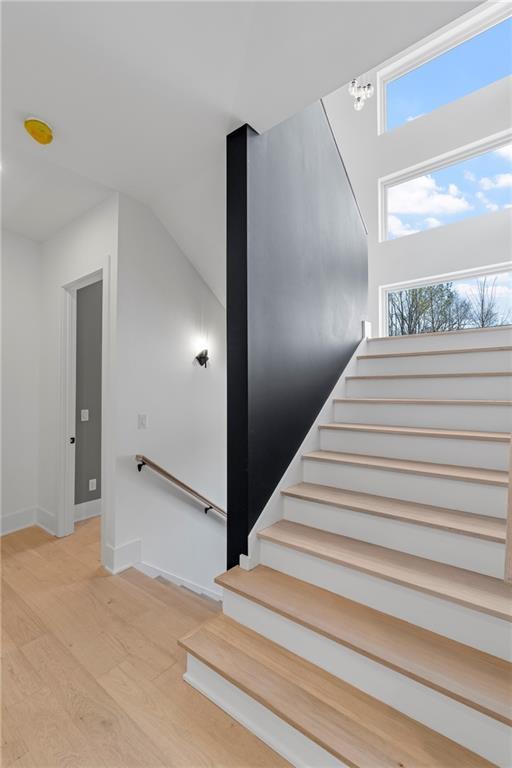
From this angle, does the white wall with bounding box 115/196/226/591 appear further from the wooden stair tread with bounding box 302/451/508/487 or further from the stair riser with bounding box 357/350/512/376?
the stair riser with bounding box 357/350/512/376

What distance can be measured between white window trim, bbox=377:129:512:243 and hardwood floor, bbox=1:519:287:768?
533 centimetres

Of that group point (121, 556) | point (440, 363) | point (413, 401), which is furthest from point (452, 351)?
point (121, 556)

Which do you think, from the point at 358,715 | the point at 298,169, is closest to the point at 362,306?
the point at 298,169

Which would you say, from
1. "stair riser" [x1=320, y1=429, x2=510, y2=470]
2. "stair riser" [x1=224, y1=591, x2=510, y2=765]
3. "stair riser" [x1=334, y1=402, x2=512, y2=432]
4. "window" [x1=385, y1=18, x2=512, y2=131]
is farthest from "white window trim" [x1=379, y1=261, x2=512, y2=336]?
"stair riser" [x1=224, y1=591, x2=510, y2=765]

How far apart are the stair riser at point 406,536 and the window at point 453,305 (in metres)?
3.80

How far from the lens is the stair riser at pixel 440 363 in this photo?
219cm

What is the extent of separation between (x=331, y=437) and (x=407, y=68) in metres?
5.87

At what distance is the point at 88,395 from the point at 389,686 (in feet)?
10.9

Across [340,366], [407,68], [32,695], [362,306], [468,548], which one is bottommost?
[32,695]

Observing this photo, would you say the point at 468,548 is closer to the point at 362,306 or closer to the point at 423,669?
the point at 423,669

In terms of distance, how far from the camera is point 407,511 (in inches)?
64.2

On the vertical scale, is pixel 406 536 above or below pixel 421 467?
below

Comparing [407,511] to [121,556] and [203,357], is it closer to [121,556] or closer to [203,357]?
[121,556]

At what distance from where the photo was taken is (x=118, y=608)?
201cm
